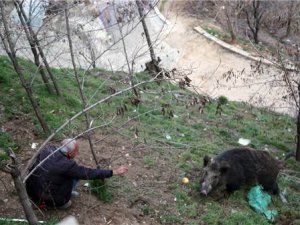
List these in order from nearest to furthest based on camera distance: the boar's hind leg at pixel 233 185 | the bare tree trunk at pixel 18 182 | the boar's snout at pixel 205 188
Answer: the bare tree trunk at pixel 18 182
the boar's snout at pixel 205 188
the boar's hind leg at pixel 233 185

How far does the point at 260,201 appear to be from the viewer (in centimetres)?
795

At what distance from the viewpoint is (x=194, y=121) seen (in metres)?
11.4

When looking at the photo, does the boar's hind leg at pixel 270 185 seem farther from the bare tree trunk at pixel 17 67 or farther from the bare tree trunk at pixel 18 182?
the bare tree trunk at pixel 18 182

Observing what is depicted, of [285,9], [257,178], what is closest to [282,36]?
[285,9]

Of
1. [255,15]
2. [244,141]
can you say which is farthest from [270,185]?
[255,15]

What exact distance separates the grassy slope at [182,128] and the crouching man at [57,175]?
0.81 meters

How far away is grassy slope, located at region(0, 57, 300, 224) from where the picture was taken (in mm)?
7281

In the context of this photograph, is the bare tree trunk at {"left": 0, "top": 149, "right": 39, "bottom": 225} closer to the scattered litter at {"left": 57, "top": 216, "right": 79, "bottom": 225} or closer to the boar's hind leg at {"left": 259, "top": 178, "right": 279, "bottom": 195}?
the scattered litter at {"left": 57, "top": 216, "right": 79, "bottom": 225}

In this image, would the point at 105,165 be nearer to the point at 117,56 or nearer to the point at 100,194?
the point at 100,194

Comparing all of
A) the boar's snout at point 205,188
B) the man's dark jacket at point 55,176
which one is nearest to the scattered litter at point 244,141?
the boar's snout at point 205,188

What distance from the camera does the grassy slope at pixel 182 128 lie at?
7281 millimetres

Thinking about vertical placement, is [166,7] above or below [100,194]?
below

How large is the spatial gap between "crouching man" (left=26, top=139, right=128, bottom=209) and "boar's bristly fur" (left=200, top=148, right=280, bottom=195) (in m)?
2.10

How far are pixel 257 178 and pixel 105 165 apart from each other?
8.89ft
